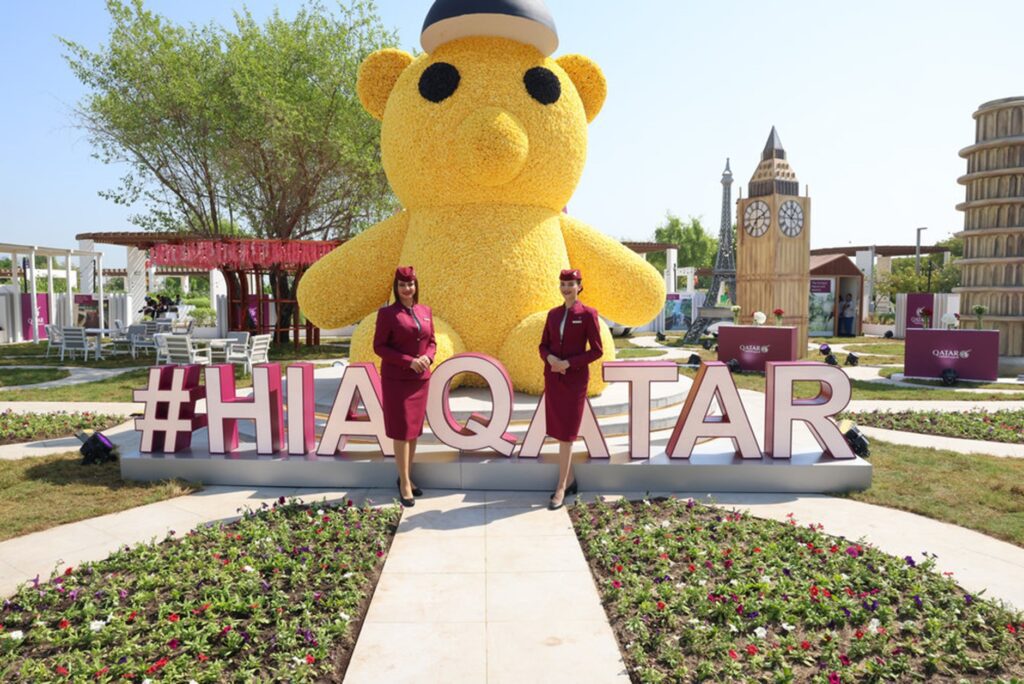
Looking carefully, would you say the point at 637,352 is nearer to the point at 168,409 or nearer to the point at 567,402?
the point at 567,402

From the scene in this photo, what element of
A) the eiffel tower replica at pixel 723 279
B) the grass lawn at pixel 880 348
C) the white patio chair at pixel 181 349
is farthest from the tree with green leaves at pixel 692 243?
the white patio chair at pixel 181 349

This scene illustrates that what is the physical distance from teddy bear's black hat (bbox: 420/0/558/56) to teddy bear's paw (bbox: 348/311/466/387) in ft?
9.93

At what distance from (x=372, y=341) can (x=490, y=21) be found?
3560mm

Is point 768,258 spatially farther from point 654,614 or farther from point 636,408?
point 654,614

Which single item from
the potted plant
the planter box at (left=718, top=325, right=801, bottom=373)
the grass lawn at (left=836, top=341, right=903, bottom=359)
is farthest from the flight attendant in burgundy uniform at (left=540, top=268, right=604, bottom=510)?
the grass lawn at (left=836, top=341, right=903, bottom=359)

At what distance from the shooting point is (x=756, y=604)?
12.1 feet

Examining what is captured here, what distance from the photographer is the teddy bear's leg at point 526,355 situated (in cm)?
692

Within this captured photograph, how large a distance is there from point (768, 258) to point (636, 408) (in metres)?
15.0

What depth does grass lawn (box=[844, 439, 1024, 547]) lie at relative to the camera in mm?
5215

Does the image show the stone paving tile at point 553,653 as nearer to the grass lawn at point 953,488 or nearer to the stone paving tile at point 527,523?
the stone paving tile at point 527,523

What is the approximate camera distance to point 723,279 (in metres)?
30.7

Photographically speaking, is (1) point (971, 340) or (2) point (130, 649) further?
(1) point (971, 340)

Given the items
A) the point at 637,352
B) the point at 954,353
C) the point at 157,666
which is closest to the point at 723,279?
the point at 637,352

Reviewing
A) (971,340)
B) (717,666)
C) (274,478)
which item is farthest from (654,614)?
(971,340)
